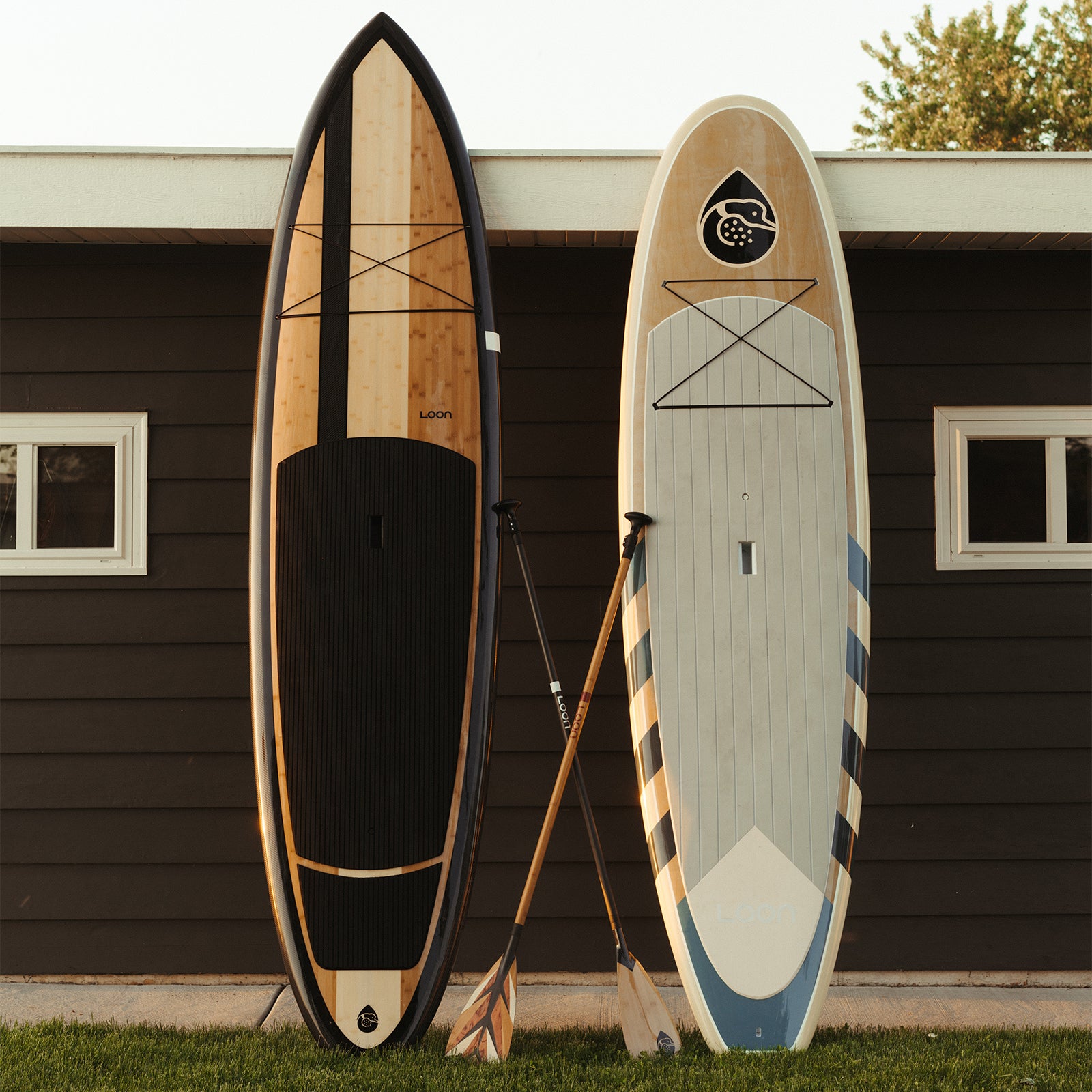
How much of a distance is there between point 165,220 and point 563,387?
1214mm

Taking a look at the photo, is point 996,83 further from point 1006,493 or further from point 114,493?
point 114,493

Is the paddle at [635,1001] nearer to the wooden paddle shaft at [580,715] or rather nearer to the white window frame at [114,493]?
the wooden paddle shaft at [580,715]

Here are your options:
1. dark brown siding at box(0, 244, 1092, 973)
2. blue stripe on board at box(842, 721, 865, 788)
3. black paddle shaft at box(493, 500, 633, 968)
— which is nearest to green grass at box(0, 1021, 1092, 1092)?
black paddle shaft at box(493, 500, 633, 968)

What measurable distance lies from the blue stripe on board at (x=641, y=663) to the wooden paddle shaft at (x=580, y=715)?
0.10 meters

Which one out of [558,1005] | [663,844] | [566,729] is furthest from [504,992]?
[566,729]

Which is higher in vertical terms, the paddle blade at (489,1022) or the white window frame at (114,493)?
the white window frame at (114,493)

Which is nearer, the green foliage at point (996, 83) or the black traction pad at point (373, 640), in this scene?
the black traction pad at point (373, 640)

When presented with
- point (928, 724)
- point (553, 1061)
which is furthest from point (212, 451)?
point (928, 724)

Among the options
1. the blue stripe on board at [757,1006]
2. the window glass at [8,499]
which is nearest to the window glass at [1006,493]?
the blue stripe on board at [757,1006]

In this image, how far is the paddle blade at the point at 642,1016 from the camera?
230 cm

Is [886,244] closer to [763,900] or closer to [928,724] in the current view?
[928,724]

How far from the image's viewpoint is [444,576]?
8.31 ft

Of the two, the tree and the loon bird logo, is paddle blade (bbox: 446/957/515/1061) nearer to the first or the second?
the loon bird logo

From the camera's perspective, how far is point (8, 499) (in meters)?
2.90
